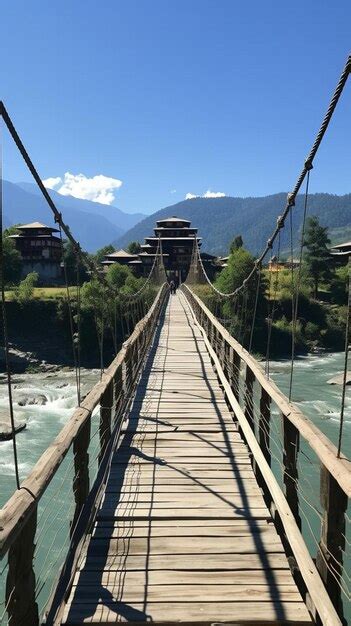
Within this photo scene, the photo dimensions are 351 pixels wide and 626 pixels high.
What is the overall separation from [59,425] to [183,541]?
15.9 metres

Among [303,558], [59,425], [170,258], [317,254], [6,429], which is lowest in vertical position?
[59,425]

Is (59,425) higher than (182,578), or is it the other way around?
(182,578)

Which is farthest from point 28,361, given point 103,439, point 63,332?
point 103,439

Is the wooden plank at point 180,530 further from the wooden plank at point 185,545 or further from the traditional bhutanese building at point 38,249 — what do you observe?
the traditional bhutanese building at point 38,249

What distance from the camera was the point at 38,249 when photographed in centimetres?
4938

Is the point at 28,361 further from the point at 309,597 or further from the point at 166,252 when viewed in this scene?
the point at 309,597

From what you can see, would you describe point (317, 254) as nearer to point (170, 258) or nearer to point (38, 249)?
point (170, 258)

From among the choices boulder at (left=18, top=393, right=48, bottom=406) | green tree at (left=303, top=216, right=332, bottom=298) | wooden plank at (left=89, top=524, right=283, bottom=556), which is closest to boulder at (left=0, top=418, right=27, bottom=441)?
boulder at (left=18, top=393, right=48, bottom=406)

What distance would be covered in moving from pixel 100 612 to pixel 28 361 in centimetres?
3269

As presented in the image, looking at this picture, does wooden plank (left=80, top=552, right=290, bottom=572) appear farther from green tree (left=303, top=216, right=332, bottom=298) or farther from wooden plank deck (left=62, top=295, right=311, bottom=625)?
green tree (left=303, top=216, right=332, bottom=298)

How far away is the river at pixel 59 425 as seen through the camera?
904cm

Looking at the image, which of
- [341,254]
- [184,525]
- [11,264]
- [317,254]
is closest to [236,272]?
[317,254]

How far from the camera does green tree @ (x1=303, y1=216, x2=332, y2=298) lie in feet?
165

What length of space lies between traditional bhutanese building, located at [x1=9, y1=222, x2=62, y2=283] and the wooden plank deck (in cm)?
4570
